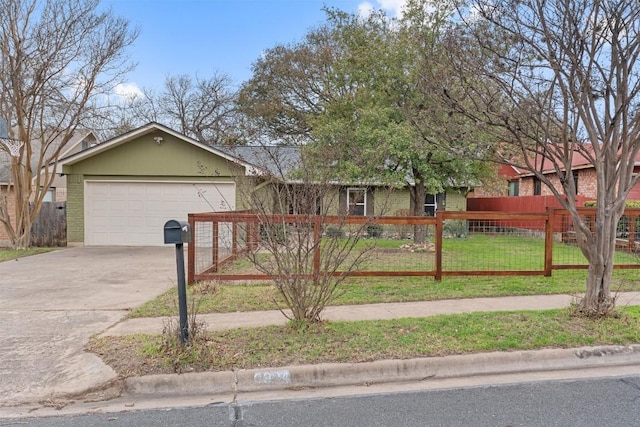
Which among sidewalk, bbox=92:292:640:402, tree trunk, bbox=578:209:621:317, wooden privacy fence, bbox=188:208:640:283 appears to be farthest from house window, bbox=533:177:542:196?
sidewalk, bbox=92:292:640:402

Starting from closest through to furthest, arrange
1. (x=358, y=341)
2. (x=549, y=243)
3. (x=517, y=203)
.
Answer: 1. (x=358, y=341)
2. (x=549, y=243)
3. (x=517, y=203)

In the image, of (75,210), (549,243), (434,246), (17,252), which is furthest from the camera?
(75,210)

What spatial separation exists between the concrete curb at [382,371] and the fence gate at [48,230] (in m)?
13.1

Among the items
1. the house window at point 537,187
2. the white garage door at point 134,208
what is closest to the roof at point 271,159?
the white garage door at point 134,208

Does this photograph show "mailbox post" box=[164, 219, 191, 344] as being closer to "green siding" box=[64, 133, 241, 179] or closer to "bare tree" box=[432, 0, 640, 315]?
"bare tree" box=[432, 0, 640, 315]

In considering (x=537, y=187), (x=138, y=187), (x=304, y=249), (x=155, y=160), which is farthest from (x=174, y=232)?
(x=537, y=187)

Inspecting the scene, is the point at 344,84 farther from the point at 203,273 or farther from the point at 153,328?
the point at 153,328

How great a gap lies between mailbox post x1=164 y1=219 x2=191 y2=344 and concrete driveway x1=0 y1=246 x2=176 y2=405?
735mm

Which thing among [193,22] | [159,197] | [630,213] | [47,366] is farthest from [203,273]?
[193,22]

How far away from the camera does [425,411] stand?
336 cm

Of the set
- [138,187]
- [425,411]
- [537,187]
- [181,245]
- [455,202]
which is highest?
[537,187]

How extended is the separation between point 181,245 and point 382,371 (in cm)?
230

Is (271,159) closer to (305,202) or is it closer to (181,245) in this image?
(305,202)

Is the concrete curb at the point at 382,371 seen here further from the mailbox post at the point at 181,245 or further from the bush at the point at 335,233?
the bush at the point at 335,233
